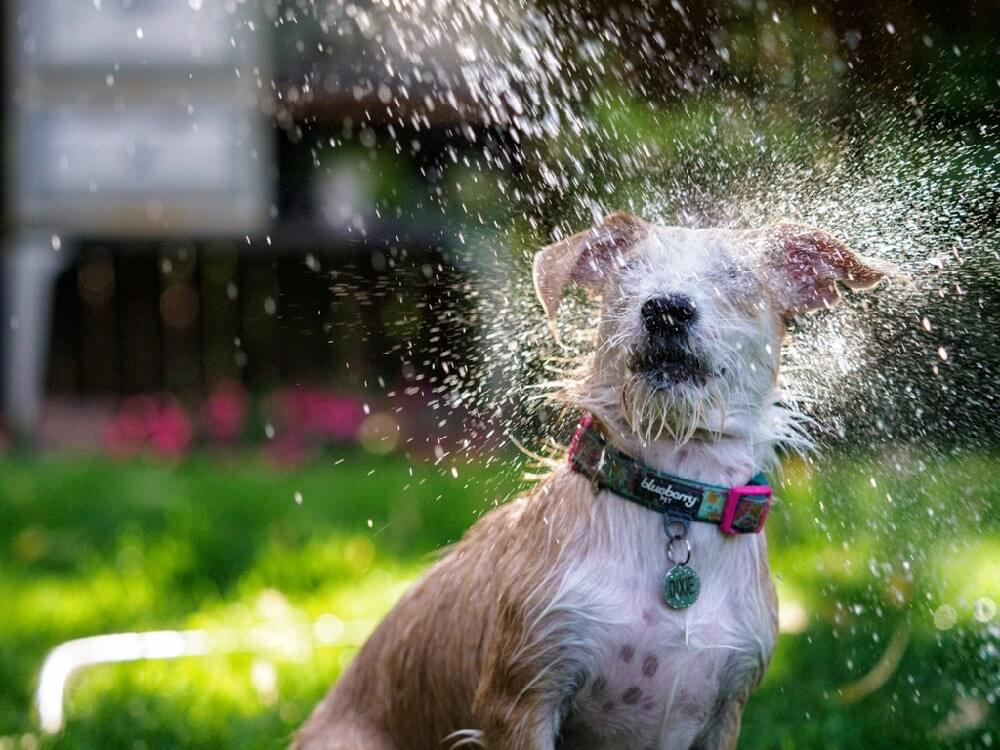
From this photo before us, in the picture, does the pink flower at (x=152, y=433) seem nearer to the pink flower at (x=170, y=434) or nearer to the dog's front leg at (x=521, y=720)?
the pink flower at (x=170, y=434)

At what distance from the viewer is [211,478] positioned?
7.22 meters

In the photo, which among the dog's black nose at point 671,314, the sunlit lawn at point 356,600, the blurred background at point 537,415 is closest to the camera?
the dog's black nose at point 671,314

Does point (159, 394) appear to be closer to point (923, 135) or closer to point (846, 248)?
point (923, 135)

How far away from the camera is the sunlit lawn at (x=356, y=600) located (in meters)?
3.52

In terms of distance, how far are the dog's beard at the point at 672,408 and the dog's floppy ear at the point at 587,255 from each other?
28 centimetres

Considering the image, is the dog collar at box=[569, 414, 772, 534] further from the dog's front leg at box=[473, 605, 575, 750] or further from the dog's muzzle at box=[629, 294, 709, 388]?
the dog's front leg at box=[473, 605, 575, 750]

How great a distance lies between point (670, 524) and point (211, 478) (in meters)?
5.09

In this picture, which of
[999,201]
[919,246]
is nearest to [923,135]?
[999,201]

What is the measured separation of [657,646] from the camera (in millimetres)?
2416

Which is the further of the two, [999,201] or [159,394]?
[159,394]

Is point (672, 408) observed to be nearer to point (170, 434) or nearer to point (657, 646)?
point (657, 646)

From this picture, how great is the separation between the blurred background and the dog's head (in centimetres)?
21

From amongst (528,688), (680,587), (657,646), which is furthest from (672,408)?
(528,688)

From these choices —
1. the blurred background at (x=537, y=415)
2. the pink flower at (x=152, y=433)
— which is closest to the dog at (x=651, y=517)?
the blurred background at (x=537, y=415)
